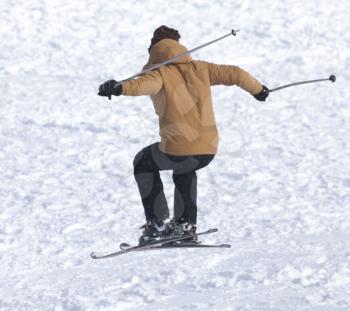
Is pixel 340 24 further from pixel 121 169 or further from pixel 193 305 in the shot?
pixel 193 305

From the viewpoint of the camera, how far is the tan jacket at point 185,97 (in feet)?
22.3

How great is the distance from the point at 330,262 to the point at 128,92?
4.44m

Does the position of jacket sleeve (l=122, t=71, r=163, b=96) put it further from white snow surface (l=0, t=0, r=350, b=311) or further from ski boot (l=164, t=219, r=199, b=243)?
white snow surface (l=0, t=0, r=350, b=311)

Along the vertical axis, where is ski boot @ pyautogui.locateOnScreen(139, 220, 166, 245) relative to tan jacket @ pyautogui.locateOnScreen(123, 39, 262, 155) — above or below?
below

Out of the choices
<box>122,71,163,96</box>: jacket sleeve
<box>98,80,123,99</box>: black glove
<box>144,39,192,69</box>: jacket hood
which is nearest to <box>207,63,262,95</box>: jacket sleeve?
<box>144,39,192,69</box>: jacket hood

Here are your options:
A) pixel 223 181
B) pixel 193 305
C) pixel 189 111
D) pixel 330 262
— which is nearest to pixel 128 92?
pixel 189 111

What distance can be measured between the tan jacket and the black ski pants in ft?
0.55

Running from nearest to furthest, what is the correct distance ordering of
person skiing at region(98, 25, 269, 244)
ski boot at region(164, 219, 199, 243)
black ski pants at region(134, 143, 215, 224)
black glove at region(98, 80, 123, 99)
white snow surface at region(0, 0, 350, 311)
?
black glove at region(98, 80, 123, 99) → person skiing at region(98, 25, 269, 244) → black ski pants at region(134, 143, 215, 224) → ski boot at region(164, 219, 199, 243) → white snow surface at region(0, 0, 350, 311)

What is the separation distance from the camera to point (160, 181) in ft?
24.5

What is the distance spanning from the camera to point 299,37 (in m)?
16.8

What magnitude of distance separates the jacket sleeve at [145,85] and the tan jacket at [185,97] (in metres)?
0.01

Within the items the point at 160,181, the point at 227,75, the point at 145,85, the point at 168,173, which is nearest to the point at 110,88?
the point at 145,85

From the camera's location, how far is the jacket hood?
22.4 ft

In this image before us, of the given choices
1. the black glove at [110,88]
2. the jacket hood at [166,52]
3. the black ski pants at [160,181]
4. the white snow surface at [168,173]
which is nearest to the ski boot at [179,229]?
the black ski pants at [160,181]
